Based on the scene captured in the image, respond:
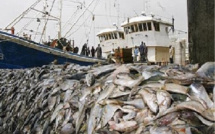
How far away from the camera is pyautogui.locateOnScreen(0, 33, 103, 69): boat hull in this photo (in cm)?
1876

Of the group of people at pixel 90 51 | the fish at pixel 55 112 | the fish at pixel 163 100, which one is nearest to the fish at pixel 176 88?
the fish at pixel 163 100

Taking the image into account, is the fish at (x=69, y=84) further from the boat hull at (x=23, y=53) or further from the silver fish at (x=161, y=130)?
the boat hull at (x=23, y=53)

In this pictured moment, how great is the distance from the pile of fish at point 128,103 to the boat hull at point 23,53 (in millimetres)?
13086

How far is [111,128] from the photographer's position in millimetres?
3814

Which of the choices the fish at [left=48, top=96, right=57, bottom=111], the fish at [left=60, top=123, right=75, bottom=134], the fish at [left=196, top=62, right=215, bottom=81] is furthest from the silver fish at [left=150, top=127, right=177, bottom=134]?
the fish at [left=48, top=96, right=57, bottom=111]

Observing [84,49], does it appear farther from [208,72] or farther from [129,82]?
[208,72]

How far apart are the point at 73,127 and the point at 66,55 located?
16.3 meters

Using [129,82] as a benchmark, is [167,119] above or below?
below

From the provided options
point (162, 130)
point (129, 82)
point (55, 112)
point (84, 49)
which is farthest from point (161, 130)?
point (84, 49)

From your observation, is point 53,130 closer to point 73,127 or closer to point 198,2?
point 73,127

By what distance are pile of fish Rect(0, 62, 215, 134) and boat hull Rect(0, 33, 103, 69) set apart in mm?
13086

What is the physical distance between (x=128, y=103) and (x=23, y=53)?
53.9ft

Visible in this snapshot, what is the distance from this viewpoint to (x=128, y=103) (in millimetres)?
3994

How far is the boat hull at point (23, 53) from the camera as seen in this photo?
1876cm
